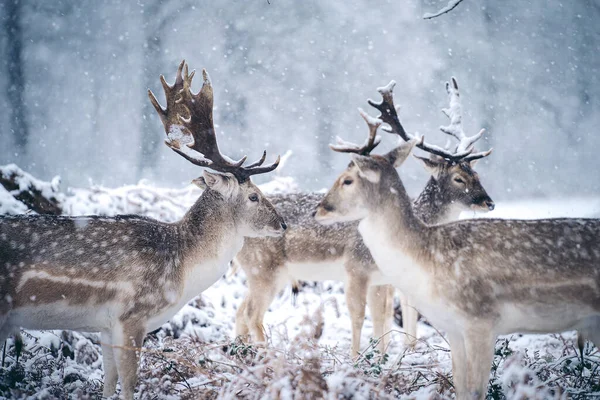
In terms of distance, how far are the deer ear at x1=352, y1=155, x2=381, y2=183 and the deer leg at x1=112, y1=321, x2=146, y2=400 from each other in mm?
1758

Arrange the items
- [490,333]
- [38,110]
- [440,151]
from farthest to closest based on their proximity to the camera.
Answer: [38,110]
[440,151]
[490,333]

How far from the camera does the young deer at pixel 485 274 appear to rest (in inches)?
118

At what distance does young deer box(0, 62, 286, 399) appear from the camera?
10.3ft

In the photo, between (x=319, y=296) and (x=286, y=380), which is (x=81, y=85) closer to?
(x=319, y=296)

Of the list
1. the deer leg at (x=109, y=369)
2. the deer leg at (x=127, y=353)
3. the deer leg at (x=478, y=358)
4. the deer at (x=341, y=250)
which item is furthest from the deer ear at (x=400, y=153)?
the deer leg at (x=109, y=369)

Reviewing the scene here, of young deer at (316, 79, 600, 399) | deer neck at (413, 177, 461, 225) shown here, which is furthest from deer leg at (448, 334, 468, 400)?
deer neck at (413, 177, 461, 225)

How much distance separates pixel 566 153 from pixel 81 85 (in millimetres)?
14018

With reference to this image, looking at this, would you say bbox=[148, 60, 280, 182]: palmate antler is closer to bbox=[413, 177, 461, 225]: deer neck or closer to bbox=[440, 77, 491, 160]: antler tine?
bbox=[413, 177, 461, 225]: deer neck

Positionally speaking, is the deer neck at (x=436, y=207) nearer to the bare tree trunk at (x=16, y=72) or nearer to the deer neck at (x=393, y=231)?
the deer neck at (x=393, y=231)

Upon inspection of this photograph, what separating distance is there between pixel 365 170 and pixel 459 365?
54.2 inches

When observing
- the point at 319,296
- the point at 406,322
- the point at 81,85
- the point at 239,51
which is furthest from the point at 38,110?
the point at 406,322

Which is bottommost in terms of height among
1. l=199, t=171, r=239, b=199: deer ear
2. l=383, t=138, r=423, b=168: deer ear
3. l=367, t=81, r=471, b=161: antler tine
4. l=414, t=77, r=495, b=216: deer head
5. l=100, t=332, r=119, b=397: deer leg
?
l=100, t=332, r=119, b=397: deer leg

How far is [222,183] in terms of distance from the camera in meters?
4.09

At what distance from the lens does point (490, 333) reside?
2947 mm
